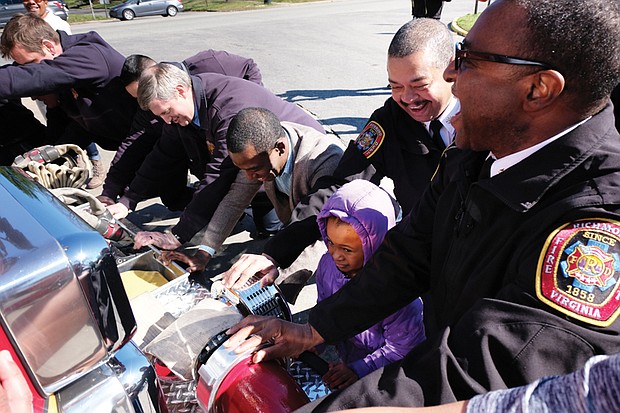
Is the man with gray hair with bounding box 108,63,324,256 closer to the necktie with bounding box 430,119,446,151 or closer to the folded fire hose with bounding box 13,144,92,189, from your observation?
the folded fire hose with bounding box 13,144,92,189

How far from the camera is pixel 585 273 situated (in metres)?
0.79

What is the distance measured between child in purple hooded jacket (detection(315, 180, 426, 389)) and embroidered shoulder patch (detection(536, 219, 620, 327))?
2.60 feet

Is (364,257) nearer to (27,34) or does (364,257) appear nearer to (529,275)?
(529,275)

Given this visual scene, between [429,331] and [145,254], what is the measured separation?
43.4 inches

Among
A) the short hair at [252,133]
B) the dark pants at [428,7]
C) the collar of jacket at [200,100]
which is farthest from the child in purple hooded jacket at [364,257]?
the dark pants at [428,7]

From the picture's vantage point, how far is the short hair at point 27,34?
9.66ft

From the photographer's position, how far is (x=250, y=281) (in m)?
1.61

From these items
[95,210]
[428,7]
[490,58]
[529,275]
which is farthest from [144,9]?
[529,275]

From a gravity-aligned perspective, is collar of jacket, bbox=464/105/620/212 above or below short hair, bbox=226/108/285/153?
above

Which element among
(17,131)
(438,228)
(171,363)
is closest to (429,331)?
(438,228)

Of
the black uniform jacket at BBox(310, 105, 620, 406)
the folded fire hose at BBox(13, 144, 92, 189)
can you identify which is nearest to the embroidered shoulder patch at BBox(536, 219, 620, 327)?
the black uniform jacket at BBox(310, 105, 620, 406)

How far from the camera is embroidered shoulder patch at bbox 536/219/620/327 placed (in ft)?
2.53

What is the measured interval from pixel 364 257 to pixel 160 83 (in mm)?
1516

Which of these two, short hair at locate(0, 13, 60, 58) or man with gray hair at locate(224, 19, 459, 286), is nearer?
man with gray hair at locate(224, 19, 459, 286)
